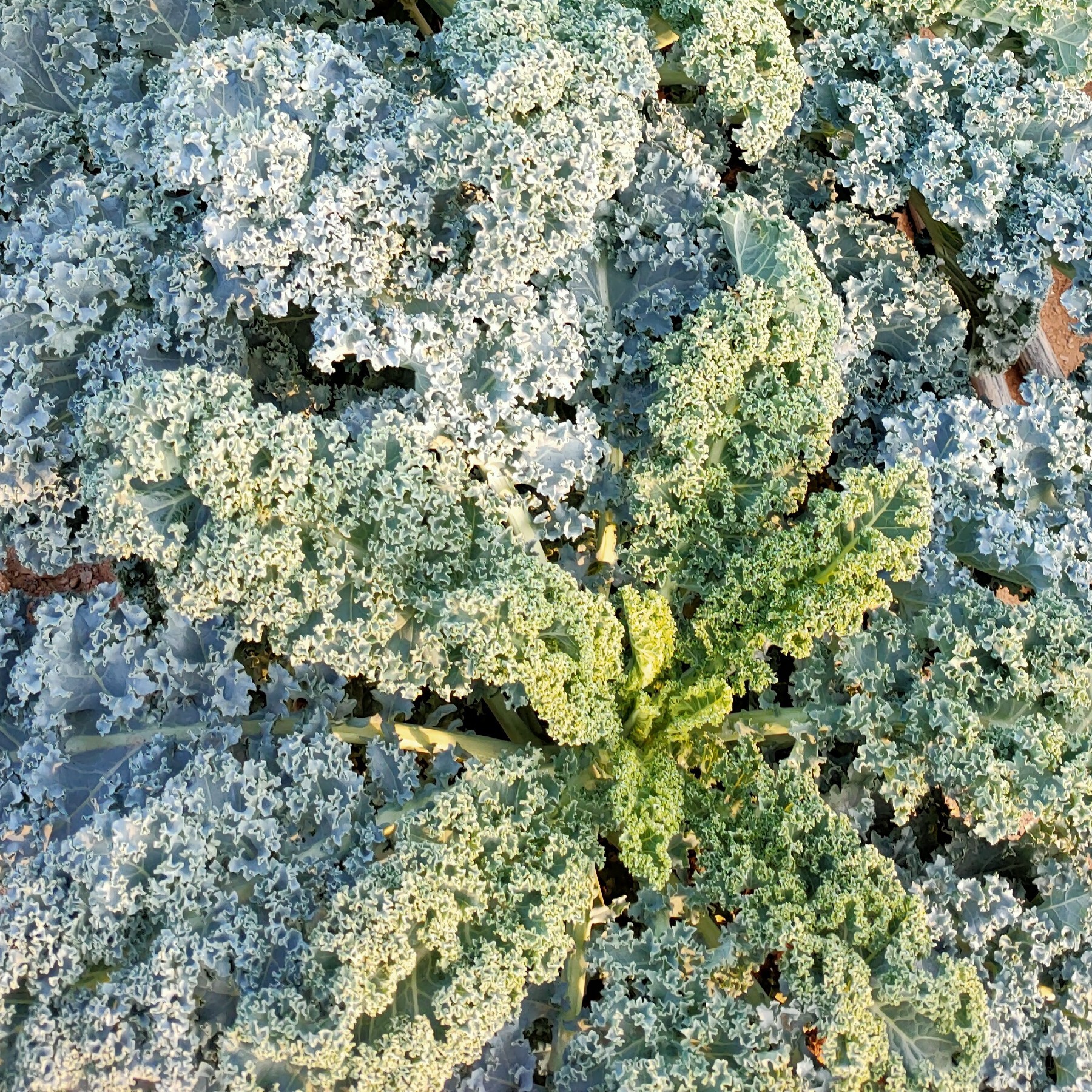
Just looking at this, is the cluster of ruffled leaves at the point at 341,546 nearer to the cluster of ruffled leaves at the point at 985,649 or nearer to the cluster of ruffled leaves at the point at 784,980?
the cluster of ruffled leaves at the point at 784,980

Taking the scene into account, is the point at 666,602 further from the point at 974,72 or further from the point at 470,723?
the point at 974,72

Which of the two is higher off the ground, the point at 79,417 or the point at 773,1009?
the point at 79,417

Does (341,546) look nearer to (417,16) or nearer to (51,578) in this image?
(51,578)

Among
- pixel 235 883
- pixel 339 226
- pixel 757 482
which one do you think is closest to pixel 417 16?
pixel 339 226

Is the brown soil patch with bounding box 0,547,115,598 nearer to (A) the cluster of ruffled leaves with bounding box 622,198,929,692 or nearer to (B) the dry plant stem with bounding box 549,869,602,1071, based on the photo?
(A) the cluster of ruffled leaves with bounding box 622,198,929,692

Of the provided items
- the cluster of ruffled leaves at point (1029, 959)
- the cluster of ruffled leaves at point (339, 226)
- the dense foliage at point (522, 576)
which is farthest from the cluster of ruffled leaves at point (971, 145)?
the cluster of ruffled leaves at point (1029, 959)

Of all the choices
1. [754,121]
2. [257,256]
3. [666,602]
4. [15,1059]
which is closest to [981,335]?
[754,121]

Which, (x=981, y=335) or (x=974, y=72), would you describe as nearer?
(x=974, y=72)

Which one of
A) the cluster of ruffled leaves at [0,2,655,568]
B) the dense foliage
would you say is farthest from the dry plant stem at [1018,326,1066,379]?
the cluster of ruffled leaves at [0,2,655,568]
